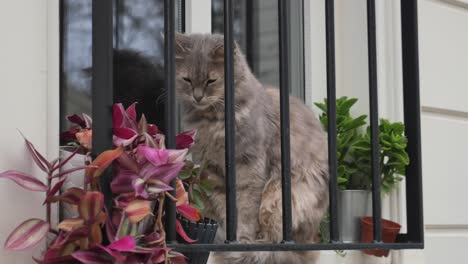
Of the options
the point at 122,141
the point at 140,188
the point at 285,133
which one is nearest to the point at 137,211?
the point at 140,188

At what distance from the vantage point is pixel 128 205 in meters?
0.92

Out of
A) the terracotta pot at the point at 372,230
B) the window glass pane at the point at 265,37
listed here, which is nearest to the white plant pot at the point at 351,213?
the terracotta pot at the point at 372,230

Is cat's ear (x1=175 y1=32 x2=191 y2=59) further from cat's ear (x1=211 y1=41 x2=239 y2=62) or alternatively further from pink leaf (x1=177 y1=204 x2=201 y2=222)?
pink leaf (x1=177 y1=204 x2=201 y2=222)

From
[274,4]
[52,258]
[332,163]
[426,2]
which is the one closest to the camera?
[52,258]

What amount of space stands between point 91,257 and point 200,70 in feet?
2.79

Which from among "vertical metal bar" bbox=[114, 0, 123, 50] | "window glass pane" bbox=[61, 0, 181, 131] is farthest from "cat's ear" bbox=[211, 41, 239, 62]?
"vertical metal bar" bbox=[114, 0, 123, 50]

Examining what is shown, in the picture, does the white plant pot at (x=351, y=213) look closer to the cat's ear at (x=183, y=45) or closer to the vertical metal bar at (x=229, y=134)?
the cat's ear at (x=183, y=45)

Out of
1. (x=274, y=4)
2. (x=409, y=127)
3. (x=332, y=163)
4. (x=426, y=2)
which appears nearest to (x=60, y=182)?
(x=332, y=163)

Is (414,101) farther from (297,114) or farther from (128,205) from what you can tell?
(128,205)

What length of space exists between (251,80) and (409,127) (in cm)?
50

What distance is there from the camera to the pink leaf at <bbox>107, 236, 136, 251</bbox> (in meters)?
0.89

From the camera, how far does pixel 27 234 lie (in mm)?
886

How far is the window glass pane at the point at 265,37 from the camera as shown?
2098 millimetres

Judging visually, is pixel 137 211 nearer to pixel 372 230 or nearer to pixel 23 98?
pixel 23 98
